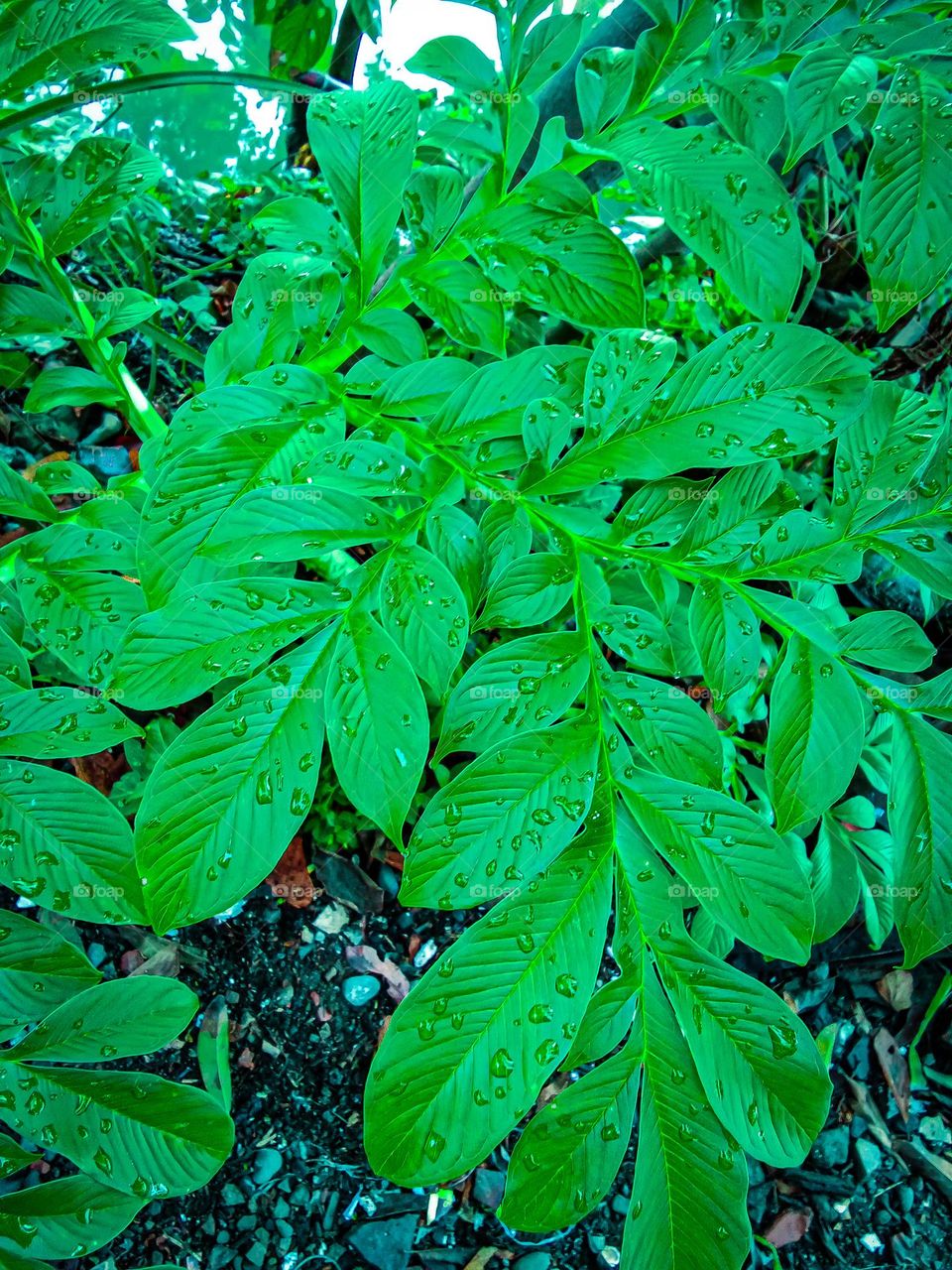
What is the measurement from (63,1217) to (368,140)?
93cm

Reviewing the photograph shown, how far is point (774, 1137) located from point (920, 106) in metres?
0.78

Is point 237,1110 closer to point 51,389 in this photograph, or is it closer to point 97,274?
point 51,389

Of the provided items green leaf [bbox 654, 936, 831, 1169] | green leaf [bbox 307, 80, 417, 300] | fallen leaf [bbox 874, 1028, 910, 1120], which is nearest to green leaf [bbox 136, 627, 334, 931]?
green leaf [bbox 654, 936, 831, 1169]

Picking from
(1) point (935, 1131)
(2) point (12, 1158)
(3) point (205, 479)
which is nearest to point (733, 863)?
(3) point (205, 479)

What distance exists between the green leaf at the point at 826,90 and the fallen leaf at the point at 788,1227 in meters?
1.25

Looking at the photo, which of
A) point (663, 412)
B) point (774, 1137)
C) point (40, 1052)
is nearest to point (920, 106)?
point (663, 412)

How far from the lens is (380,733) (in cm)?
57

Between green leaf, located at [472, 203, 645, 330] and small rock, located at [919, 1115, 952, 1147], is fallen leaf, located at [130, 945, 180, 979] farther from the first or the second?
small rock, located at [919, 1115, 952, 1147]

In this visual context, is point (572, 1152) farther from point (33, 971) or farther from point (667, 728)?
point (33, 971)

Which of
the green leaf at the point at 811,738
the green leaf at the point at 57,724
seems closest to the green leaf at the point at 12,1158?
the green leaf at the point at 57,724

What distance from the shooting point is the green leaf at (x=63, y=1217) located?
0.64 meters

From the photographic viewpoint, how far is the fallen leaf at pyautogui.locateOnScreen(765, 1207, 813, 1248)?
107 cm

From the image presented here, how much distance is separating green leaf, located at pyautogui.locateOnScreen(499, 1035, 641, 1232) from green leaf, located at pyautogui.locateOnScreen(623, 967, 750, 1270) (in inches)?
0.7

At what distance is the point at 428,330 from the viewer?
1.38 m
